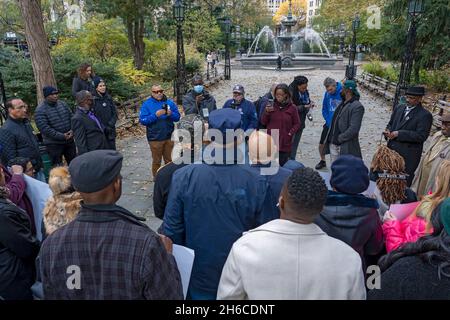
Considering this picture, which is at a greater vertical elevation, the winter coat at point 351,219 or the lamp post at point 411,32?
the lamp post at point 411,32

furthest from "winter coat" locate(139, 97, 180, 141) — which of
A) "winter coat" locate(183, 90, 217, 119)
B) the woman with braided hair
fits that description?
the woman with braided hair

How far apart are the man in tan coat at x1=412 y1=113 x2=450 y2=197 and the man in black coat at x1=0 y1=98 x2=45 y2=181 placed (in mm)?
5241

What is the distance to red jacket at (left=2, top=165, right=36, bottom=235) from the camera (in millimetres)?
3154

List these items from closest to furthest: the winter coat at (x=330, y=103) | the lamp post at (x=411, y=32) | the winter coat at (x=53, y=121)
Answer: the winter coat at (x=53, y=121) → the winter coat at (x=330, y=103) → the lamp post at (x=411, y=32)

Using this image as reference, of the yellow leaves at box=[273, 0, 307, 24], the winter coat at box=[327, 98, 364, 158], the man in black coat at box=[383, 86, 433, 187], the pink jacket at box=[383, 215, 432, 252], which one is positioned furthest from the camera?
the yellow leaves at box=[273, 0, 307, 24]

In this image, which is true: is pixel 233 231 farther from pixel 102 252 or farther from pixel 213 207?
pixel 102 252

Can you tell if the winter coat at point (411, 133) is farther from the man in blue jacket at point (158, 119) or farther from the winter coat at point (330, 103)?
the man in blue jacket at point (158, 119)

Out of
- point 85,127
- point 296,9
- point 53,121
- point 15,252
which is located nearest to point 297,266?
point 15,252

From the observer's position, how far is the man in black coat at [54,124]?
581cm

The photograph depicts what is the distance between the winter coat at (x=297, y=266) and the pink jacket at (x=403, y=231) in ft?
3.54

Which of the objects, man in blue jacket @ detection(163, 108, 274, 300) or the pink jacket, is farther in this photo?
the pink jacket

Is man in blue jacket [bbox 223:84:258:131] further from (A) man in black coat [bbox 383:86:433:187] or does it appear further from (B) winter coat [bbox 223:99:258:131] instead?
(A) man in black coat [bbox 383:86:433:187]

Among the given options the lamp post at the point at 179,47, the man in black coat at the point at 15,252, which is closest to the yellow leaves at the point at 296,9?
the lamp post at the point at 179,47
